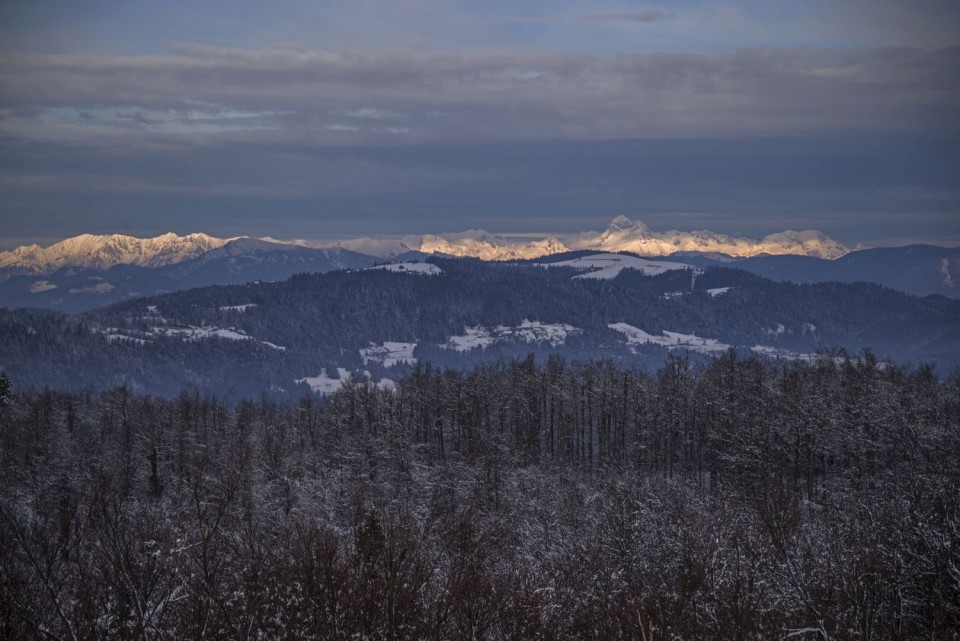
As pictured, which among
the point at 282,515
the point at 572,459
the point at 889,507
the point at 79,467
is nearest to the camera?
the point at 889,507

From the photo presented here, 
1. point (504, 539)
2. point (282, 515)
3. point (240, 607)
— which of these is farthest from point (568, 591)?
point (282, 515)

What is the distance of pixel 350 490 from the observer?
7819 centimetres

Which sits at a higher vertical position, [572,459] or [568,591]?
[568,591]

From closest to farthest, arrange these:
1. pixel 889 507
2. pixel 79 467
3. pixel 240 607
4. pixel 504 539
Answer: pixel 240 607 → pixel 889 507 → pixel 504 539 → pixel 79 467

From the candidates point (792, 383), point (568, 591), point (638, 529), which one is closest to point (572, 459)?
point (792, 383)

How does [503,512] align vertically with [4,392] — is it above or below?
below

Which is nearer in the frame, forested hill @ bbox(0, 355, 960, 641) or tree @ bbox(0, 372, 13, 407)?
forested hill @ bbox(0, 355, 960, 641)

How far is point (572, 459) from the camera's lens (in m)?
114

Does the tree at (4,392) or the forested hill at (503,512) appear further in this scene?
the tree at (4,392)

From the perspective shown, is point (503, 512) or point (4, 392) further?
point (4, 392)

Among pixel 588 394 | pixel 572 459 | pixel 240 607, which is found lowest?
pixel 572 459

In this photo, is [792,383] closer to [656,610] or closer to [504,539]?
[504,539]

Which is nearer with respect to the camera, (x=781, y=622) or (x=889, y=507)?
(x=781, y=622)

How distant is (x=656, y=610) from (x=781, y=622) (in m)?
4.71
